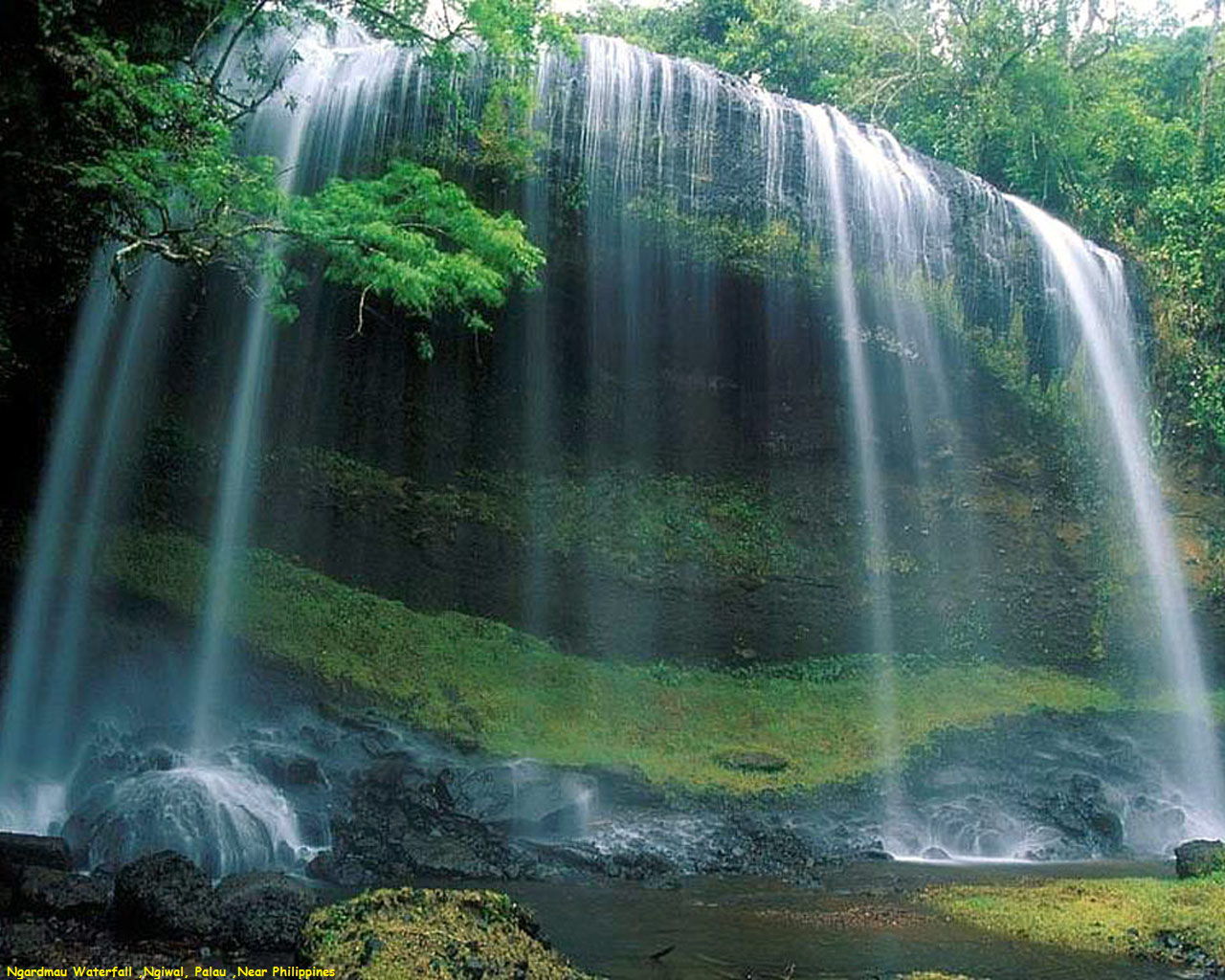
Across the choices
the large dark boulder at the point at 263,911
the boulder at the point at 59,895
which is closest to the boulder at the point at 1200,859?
the large dark boulder at the point at 263,911

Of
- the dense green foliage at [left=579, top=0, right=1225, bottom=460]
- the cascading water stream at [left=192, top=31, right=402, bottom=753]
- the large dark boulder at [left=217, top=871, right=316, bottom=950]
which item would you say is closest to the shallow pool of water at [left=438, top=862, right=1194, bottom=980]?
the large dark boulder at [left=217, top=871, right=316, bottom=950]

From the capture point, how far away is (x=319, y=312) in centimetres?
1588

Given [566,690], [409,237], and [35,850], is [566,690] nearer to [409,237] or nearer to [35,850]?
[35,850]

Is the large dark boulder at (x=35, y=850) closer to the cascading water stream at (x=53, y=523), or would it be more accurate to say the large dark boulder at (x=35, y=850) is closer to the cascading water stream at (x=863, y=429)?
the cascading water stream at (x=53, y=523)

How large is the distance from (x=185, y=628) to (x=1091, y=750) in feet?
40.0

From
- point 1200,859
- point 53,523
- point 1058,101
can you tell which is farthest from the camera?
point 1058,101

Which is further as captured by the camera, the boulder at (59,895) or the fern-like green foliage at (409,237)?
the fern-like green foliage at (409,237)

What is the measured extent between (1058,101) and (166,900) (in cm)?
1961

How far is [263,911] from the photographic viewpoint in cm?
674

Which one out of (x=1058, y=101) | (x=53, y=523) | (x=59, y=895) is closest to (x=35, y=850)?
(x=59, y=895)

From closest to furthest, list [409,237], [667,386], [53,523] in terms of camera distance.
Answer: [409,237]
[53,523]
[667,386]

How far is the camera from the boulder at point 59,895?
23.4 ft

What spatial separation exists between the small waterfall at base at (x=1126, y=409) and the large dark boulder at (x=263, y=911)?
1313 centimetres

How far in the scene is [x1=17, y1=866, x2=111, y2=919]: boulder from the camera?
714 centimetres
